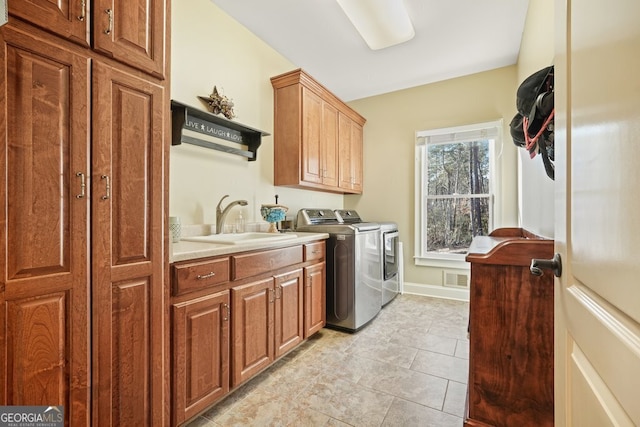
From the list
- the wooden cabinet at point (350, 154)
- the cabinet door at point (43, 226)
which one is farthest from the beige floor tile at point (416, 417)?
the wooden cabinet at point (350, 154)

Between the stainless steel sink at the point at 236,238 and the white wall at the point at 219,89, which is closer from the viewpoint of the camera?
the stainless steel sink at the point at 236,238

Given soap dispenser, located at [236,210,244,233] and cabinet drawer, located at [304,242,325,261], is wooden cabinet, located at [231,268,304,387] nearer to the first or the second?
cabinet drawer, located at [304,242,325,261]

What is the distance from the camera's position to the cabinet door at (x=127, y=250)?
110cm

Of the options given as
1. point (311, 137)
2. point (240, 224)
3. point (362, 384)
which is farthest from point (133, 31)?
point (362, 384)

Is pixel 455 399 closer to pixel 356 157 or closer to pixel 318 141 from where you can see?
pixel 318 141

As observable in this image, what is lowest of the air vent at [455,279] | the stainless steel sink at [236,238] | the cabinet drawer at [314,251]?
the air vent at [455,279]

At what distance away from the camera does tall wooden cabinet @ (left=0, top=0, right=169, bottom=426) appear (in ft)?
3.03

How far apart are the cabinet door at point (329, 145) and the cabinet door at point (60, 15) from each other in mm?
2356

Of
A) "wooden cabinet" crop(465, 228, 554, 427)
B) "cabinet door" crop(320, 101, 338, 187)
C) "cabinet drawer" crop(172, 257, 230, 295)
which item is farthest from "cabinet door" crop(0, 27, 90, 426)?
"cabinet door" crop(320, 101, 338, 187)

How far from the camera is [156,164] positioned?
1.27 m

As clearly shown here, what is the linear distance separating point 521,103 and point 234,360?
200 cm

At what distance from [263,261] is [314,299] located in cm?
76

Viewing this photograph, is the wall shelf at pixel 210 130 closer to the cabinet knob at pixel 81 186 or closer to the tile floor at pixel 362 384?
the cabinet knob at pixel 81 186

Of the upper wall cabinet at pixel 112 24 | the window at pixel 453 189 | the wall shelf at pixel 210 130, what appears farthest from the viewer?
the window at pixel 453 189
